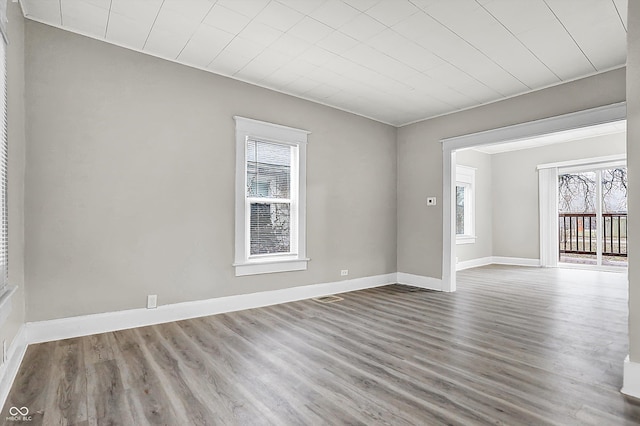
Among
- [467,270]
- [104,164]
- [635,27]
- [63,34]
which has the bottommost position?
[467,270]

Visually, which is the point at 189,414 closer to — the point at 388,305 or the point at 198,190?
the point at 198,190

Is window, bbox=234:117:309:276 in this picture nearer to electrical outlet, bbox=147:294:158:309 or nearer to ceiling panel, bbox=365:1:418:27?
electrical outlet, bbox=147:294:158:309

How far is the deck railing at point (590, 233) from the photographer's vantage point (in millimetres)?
7207

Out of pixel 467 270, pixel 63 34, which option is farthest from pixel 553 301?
pixel 63 34

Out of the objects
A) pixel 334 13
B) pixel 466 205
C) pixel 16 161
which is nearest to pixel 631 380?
pixel 334 13

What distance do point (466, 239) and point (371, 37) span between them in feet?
19.2

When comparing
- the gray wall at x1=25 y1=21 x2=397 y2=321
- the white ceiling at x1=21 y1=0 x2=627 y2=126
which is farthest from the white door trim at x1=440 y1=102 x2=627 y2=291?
the gray wall at x1=25 y1=21 x2=397 y2=321

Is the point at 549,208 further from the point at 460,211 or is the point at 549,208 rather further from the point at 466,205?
the point at 460,211

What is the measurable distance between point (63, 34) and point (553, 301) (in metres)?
6.22

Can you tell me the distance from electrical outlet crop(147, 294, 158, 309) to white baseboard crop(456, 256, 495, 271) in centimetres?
608

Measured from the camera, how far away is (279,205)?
450 cm

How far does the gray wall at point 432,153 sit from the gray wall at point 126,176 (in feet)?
7.06

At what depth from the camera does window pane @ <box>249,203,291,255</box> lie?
427 cm

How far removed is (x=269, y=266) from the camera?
4.28 metres
